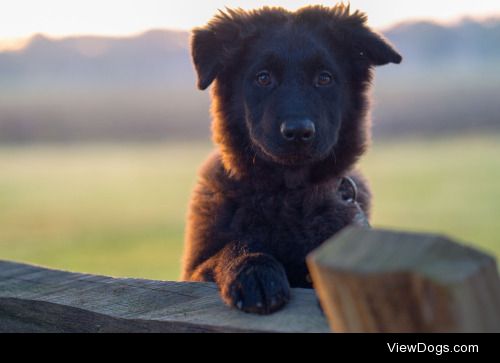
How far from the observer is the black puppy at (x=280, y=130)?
3537mm

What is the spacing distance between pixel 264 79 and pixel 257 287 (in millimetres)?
1581

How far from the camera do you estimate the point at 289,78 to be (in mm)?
3732

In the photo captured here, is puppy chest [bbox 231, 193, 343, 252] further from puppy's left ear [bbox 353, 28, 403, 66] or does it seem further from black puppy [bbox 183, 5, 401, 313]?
puppy's left ear [bbox 353, 28, 403, 66]

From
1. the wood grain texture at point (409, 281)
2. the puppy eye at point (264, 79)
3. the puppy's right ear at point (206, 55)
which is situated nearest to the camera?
the wood grain texture at point (409, 281)

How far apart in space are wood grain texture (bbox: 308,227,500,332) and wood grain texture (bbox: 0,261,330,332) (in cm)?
71

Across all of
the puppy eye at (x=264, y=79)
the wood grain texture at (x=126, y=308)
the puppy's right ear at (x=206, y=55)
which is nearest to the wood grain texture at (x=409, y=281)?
the wood grain texture at (x=126, y=308)

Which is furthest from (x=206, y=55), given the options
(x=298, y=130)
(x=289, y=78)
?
(x=298, y=130)

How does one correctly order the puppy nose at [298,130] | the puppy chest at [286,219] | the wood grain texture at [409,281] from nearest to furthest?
the wood grain texture at [409,281], the puppy nose at [298,130], the puppy chest at [286,219]

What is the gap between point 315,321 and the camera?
218cm

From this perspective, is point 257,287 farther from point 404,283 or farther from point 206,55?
point 206,55

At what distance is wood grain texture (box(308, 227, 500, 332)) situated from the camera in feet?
4.29

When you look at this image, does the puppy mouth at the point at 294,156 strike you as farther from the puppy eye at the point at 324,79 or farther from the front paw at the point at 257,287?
the front paw at the point at 257,287
